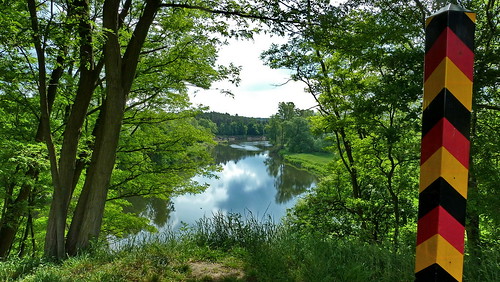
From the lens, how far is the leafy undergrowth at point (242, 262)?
2.95 meters

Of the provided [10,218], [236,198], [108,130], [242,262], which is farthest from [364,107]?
[236,198]

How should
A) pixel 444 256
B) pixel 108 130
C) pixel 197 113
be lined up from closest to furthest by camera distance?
pixel 444 256
pixel 108 130
pixel 197 113

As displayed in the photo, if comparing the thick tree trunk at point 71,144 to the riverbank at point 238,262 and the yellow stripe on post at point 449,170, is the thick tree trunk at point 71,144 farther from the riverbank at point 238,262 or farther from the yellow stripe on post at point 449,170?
the yellow stripe on post at point 449,170

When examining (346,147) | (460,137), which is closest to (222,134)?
(346,147)

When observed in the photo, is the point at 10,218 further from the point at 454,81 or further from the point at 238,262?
the point at 454,81

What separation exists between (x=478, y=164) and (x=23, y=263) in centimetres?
763

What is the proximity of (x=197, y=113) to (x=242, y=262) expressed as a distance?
7305mm

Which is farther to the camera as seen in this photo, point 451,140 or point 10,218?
point 10,218

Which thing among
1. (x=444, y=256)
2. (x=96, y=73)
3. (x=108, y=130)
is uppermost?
(x=96, y=73)

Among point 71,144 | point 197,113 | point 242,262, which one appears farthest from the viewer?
point 197,113

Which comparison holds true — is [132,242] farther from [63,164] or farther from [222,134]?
[222,134]

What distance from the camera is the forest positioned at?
15.6 ft

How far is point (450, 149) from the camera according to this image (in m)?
1.04

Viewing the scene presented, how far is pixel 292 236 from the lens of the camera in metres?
4.13
